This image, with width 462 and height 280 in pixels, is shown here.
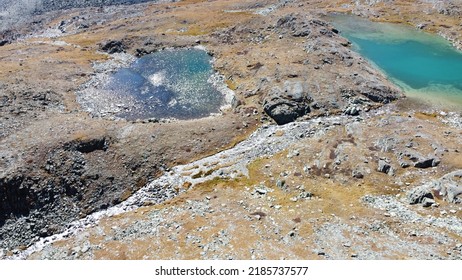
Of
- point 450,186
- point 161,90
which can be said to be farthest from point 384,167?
point 161,90

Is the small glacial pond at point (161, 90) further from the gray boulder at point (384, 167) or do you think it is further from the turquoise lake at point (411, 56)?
the turquoise lake at point (411, 56)

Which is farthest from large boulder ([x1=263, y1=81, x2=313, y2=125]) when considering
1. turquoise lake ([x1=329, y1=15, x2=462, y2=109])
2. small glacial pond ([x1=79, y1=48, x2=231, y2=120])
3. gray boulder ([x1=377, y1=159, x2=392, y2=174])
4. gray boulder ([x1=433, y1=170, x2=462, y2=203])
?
gray boulder ([x1=433, y1=170, x2=462, y2=203])

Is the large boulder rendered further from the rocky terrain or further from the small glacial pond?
the small glacial pond

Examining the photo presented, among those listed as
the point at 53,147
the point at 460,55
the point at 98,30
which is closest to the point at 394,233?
the point at 53,147

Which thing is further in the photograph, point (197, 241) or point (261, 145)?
point (261, 145)

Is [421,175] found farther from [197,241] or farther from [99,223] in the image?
[99,223]

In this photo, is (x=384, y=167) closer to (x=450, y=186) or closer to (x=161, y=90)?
(x=450, y=186)
